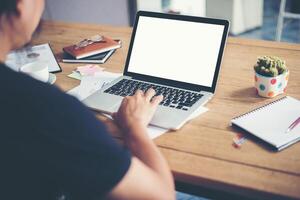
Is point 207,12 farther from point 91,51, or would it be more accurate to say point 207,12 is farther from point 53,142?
point 53,142

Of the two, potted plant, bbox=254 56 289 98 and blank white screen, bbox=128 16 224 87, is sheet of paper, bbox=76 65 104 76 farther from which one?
potted plant, bbox=254 56 289 98

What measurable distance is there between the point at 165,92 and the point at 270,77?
1.11ft

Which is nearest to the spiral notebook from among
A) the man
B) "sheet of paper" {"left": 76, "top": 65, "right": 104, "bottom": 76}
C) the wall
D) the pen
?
the pen

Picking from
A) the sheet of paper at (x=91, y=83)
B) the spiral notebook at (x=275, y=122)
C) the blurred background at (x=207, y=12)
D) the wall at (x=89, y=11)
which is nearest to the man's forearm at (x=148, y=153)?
the spiral notebook at (x=275, y=122)

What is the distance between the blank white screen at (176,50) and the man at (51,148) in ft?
1.93

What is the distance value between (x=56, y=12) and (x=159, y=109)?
2475 mm

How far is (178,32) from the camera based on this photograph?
4.37ft

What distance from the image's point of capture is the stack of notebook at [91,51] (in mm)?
1634

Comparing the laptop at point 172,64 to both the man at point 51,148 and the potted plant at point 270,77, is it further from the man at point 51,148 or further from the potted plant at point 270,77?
the man at point 51,148

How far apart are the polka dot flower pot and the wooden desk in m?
0.03

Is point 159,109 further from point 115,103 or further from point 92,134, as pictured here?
point 92,134

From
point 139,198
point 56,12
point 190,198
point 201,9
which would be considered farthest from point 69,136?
point 201,9

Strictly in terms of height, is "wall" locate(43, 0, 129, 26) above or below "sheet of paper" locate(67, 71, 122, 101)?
below

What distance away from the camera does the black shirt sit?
0.67 m
